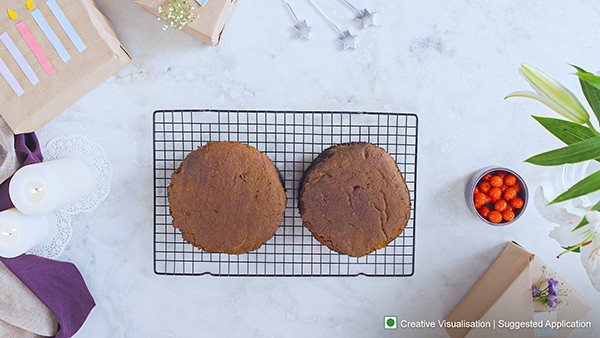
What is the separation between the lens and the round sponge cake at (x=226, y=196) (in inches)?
55.8

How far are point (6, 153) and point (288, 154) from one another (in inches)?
30.2

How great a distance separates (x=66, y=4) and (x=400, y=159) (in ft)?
3.28

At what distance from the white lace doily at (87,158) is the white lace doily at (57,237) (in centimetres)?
3

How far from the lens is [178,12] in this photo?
1472 millimetres

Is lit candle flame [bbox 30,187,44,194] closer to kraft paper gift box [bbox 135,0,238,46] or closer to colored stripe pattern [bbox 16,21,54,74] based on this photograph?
colored stripe pattern [bbox 16,21,54,74]

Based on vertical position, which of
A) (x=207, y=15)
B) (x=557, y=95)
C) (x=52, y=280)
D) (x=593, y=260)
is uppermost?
(x=207, y=15)

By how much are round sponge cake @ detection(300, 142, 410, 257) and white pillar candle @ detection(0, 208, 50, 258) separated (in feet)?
2.37

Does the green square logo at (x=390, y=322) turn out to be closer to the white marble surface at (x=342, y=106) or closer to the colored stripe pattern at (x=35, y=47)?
the white marble surface at (x=342, y=106)

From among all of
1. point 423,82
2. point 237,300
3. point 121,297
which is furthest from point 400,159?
point 121,297

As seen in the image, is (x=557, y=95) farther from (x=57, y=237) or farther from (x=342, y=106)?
(x=57, y=237)

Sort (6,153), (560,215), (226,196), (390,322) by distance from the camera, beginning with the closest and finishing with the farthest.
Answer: (560,215) < (226,196) < (6,153) < (390,322)

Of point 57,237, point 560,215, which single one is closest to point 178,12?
point 57,237

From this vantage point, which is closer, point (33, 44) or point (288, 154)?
point (33, 44)

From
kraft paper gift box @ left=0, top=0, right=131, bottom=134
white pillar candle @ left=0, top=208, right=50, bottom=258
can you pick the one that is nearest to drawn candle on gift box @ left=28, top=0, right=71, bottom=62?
kraft paper gift box @ left=0, top=0, right=131, bottom=134
